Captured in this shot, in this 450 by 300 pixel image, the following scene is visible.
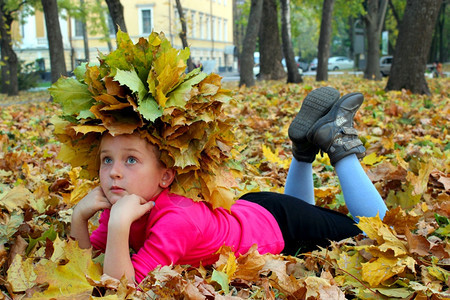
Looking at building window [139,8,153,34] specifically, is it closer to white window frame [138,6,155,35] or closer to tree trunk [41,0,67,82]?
white window frame [138,6,155,35]

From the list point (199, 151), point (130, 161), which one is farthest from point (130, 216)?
point (199, 151)

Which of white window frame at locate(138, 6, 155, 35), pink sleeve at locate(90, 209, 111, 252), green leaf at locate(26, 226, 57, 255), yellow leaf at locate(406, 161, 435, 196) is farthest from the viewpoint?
white window frame at locate(138, 6, 155, 35)

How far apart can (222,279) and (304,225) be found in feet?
2.60

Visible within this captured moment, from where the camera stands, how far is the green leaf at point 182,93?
6.63 feet

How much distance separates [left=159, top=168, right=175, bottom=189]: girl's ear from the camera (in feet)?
7.13

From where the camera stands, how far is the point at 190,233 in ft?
6.72

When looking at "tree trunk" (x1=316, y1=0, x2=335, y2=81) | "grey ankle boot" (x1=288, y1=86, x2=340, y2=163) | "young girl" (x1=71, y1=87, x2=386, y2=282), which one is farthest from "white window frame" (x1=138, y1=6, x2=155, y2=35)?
"young girl" (x1=71, y1=87, x2=386, y2=282)

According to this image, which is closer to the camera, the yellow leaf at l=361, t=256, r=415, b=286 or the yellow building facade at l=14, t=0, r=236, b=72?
the yellow leaf at l=361, t=256, r=415, b=286

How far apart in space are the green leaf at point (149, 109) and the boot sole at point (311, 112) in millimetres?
1081

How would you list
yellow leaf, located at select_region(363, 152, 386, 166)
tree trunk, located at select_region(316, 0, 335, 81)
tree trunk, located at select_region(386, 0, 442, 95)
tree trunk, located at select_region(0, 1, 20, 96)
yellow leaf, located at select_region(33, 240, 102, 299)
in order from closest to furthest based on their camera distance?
yellow leaf, located at select_region(33, 240, 102, 299), yellow leaf, located at select_region(363, 152, 386, 166), tree trunk, located at select_region(386, 0, 442, 95), tree trunk, located at select_region(316, 0, 335, 81), tree trunk, located at select_region(0, 1, 20, 96)

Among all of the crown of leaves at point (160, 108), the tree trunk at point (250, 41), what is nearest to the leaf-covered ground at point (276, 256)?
the crown of leaves at point (160, 108)

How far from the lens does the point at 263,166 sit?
4320 millimetres

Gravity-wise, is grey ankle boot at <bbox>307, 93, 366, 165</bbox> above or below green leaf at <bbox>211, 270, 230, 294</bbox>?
above

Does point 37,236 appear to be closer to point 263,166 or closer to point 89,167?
point 89,167
